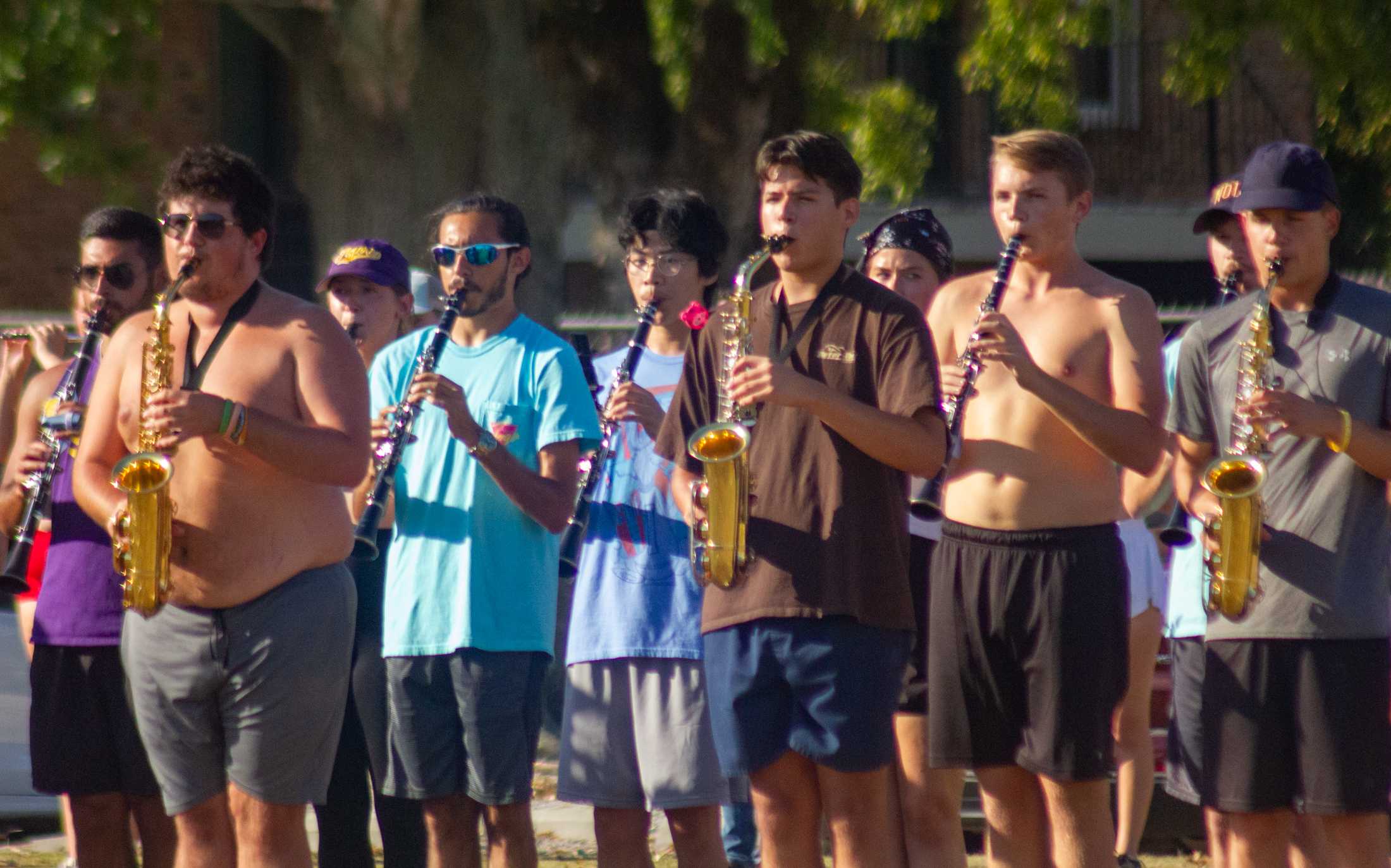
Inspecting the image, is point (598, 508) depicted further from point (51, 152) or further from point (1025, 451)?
point (51, 152)

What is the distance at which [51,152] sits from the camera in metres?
9.12

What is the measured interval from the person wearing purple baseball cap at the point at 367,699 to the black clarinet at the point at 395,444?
224mm

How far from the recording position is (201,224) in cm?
446

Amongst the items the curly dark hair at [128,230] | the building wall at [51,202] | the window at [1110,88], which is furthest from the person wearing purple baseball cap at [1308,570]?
the window at [1110,88]

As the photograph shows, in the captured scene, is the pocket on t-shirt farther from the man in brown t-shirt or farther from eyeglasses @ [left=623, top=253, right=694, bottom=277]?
the man in brown t-shirt

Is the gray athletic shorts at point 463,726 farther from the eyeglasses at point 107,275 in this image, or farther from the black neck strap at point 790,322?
the eyeglasses at point 107,275

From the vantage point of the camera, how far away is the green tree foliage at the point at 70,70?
27.2ft

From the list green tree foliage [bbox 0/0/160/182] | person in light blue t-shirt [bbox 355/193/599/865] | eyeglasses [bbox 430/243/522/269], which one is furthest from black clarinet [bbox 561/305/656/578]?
green tree foliage [bbox 0/0/160/182]

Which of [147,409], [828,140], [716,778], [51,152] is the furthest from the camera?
[51,152]

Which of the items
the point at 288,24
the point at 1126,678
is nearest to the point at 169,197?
the point at 1126,678

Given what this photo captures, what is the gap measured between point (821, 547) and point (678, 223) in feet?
5.34

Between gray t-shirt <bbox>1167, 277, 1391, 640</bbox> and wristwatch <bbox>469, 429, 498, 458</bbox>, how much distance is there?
1.89 meters

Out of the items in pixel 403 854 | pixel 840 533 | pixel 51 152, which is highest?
pixel 51 152

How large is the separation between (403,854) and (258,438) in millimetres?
1667
